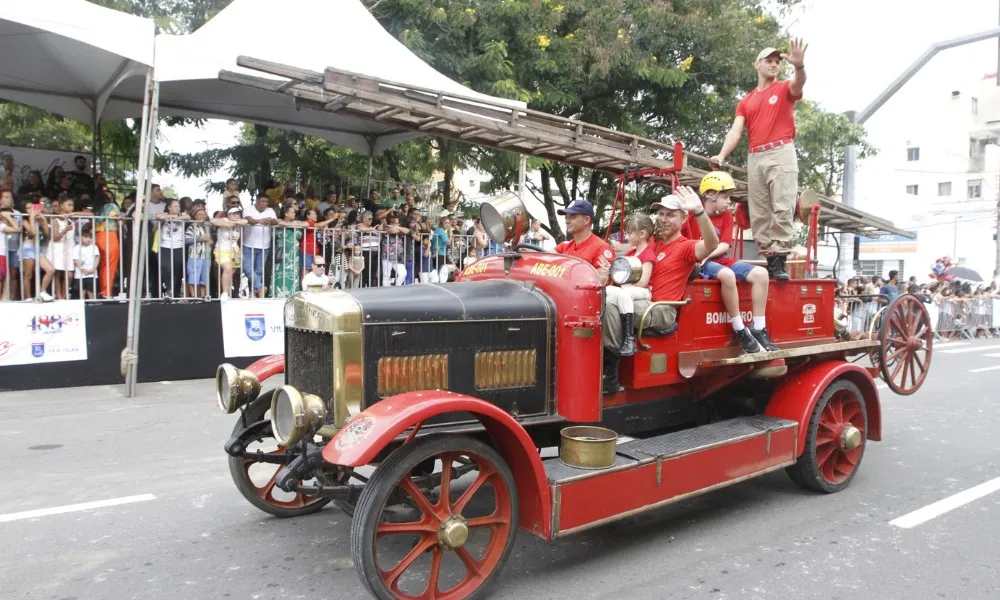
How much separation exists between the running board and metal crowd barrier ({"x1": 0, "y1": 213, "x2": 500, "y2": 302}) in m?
4.60

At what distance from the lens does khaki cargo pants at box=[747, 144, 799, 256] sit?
5566mm

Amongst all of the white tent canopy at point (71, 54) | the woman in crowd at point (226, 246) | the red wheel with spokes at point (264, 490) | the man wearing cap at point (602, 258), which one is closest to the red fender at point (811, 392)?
the man wearing cap at point (602, 258)

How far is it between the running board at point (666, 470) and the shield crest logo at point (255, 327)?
6608 millimetres

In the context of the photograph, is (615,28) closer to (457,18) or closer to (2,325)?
(457,18)

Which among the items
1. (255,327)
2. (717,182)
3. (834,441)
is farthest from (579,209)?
(255,327)

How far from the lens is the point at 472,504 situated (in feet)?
15.4

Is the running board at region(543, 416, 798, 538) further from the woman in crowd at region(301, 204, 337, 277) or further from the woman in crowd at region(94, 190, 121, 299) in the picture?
the woman in crowd at region(94, 190, 121, 299)

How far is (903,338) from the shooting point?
20.6ft

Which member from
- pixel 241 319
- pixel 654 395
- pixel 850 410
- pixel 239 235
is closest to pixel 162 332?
pixel 241 319

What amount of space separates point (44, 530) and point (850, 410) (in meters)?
5.53

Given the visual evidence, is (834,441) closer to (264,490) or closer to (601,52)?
(264,490)

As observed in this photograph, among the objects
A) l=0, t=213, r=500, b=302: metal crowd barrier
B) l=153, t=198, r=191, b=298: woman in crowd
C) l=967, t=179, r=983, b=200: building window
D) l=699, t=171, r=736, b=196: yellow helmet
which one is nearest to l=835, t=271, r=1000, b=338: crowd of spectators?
l=0, t=213, r=500, b=302: metal crowd barrier

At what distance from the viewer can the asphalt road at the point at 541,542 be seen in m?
3.58

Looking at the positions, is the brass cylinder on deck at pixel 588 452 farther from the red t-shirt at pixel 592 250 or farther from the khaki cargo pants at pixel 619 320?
the red t-shirt at pixel 592 250
